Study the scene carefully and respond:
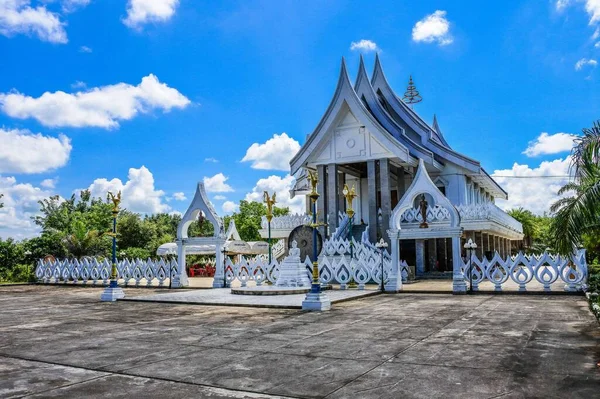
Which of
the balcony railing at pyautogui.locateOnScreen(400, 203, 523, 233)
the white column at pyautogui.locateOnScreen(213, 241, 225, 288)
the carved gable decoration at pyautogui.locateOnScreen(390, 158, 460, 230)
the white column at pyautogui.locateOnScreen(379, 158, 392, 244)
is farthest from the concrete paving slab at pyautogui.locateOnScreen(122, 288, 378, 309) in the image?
the white column at pyautogui.locateOnScreen(379, 158, 392, 244)

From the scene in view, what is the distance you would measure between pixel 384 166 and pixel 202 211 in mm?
10246

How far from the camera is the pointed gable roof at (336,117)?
25.5m

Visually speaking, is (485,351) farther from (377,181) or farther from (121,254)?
(121,254)

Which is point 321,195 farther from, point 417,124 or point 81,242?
point 81,242

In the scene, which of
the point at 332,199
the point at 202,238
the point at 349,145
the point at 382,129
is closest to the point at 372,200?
the point at 332,199

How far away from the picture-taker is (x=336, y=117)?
27.2 metres

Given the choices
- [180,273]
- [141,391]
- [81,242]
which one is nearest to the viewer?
[141,391]

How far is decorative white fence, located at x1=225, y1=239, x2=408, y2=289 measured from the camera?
1945cm

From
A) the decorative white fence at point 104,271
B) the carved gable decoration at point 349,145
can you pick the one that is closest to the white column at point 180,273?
the decorative white fence at point 104,271

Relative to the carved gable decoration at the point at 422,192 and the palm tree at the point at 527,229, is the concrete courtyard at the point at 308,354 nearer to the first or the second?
the carved gable decoration at the point at 422,192

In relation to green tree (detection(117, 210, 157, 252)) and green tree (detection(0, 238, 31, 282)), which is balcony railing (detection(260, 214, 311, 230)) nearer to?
green tree (detection(0, 238, 31, 282))

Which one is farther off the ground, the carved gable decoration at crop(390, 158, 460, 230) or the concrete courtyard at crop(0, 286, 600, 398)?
the carved gable decoration at crop(390, 158, 460, 230)

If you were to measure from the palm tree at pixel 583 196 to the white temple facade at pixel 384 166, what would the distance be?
1321cm

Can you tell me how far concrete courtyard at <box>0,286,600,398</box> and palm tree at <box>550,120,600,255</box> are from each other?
5.71 feet
